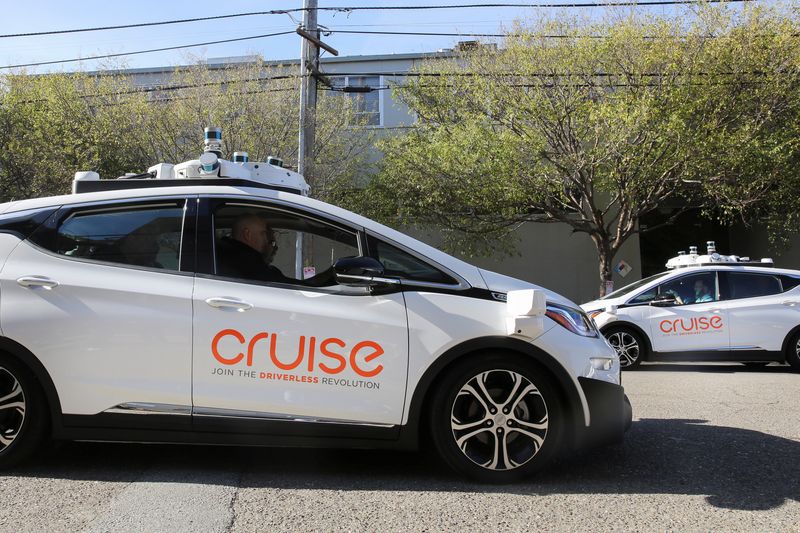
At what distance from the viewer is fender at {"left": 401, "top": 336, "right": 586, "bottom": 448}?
3.85 m

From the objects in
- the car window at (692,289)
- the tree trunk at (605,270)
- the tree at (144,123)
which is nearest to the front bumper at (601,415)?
the car window at (692,289)

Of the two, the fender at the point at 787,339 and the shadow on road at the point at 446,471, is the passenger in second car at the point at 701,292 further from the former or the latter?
the shadow on road at the point at 446,471

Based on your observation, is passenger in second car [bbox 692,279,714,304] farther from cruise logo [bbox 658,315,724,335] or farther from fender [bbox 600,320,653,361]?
fender [bbox 600,320,653,361]

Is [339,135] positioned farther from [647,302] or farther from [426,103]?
[647,302]

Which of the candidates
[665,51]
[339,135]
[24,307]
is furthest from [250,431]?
[339,135]

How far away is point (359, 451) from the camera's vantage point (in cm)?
464

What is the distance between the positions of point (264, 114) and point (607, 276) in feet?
32.2

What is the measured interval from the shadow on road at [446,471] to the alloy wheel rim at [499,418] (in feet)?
0.61

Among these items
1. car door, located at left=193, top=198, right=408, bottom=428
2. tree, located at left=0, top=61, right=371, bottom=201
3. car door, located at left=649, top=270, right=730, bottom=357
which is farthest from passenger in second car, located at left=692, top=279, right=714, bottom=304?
tree, located at left=0, top=61, right=371, bottom=201

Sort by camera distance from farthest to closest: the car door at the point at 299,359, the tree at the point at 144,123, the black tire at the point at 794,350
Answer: the tree at the point at 144,123 < the black tire at the point at 794,350 < the car door at the point at 299,359

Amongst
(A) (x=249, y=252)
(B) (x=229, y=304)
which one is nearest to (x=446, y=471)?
(B) (x=229, y=304)

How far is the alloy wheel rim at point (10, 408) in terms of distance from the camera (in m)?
3.98

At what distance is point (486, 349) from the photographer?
3891 millimetres

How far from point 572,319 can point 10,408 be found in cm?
334
